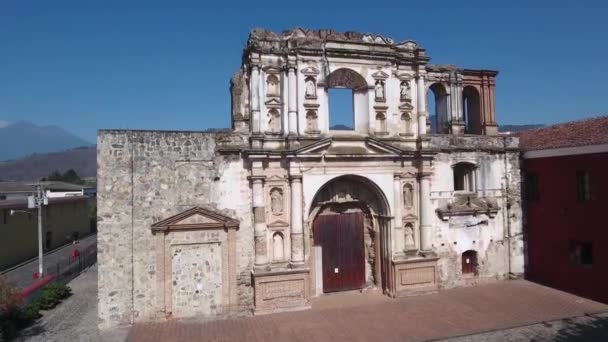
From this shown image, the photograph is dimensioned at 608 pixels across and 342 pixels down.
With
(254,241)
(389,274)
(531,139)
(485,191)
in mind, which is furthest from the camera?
(531,139)

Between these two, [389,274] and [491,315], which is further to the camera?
[389,274]

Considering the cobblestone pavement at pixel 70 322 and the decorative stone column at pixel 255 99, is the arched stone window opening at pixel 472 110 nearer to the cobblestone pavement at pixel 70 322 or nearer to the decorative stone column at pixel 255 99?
the decorative stone column at pixel 255 99

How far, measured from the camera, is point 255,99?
15961 millimetres

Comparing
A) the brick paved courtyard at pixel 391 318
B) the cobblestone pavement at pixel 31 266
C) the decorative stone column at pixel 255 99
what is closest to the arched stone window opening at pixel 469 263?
the brick paved courtyard at pixel 391 318

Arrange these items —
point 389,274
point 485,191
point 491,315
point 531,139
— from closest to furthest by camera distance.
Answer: point 491,315 < point 389,274 < point 485,191 < point 531,139

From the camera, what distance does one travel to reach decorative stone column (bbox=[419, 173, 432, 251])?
57.7 ft

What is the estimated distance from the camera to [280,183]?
1603cm

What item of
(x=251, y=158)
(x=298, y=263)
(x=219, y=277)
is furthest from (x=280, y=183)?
(x=219, y=277)

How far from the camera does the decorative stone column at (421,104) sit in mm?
17844

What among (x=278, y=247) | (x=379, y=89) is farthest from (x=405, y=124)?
(x=278, y=247)

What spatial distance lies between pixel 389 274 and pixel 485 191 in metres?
6.36

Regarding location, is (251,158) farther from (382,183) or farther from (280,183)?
(382,183)

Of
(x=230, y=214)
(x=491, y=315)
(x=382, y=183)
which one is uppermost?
(x=382, y=183)

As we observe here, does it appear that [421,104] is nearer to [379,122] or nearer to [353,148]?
[379,122]
